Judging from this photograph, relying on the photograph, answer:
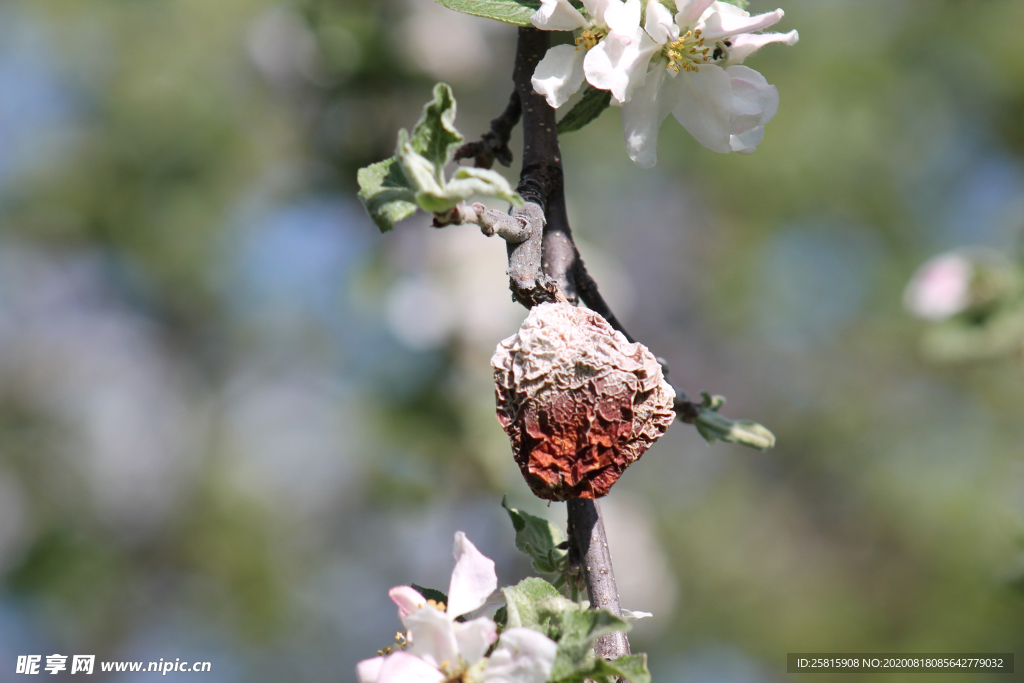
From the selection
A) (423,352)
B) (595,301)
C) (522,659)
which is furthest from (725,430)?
(423,352)

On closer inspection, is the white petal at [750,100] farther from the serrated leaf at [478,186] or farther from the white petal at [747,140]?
the serrated leaf at [478,186]

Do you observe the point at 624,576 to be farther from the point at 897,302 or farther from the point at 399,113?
the point at 897,302

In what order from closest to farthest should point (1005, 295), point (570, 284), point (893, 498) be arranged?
point (570, 284) < point (1005, 295) < point (893, 498)

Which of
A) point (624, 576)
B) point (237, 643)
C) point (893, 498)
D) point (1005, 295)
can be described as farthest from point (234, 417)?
point (893, 498)

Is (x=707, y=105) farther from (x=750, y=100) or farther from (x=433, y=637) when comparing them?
(x=433, y=637)

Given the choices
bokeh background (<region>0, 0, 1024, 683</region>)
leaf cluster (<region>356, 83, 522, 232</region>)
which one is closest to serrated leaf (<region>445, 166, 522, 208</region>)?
leaf cluster (<region>356, 83, 522, 232</region>)

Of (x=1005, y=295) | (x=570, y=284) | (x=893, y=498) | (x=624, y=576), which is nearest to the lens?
(x=570, y=284)

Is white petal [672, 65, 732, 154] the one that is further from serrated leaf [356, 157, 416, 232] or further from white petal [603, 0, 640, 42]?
serrated leaf [356, 157, 416, 232]

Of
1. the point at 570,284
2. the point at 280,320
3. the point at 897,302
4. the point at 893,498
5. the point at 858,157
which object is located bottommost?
the point at 570,284
